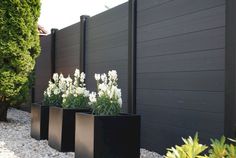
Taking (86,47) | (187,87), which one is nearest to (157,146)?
(187,87)

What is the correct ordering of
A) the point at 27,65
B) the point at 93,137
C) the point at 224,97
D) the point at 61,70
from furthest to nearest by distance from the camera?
the point at 61,70 < the point at 27,65 < the point at 93,137 < the point at 224,97

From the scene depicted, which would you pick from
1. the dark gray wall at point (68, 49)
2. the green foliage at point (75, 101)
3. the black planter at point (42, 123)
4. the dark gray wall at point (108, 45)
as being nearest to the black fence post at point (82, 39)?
the dark gray wall at point (108, 45)

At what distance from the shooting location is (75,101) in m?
5.72

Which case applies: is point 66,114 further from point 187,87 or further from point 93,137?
point 187,87

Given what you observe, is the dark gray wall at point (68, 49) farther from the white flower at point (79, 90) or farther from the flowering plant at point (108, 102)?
the flowering plant at point (108, 102)

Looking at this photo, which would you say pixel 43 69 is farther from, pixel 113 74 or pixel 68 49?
pixel 113 74

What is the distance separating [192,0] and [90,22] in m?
3.42

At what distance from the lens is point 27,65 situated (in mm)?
8523

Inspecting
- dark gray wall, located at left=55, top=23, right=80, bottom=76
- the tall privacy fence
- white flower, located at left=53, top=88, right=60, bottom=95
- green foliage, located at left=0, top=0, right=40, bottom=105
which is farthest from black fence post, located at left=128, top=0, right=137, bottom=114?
green foliage, located at left=0, top=0, right=40, bottom=105

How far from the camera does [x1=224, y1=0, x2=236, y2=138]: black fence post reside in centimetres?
372

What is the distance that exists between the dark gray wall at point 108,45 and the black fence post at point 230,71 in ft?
7.77

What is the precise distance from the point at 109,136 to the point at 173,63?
1.20 meters

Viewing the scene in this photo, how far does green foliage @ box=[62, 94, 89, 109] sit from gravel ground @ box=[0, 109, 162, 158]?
2.23 ft

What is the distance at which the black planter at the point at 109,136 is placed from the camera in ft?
14.3
